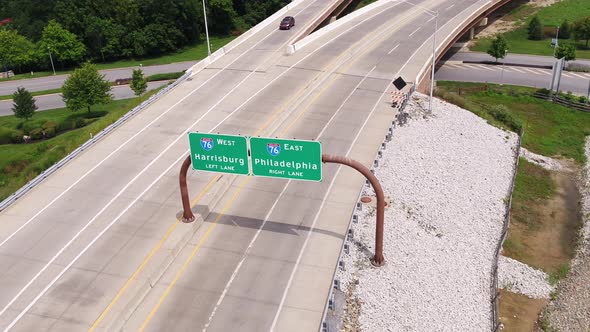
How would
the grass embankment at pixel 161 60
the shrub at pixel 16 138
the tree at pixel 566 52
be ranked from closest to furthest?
the shrub at pixel 16 138 → the tree at pixel 566 52 → the grass embankment at pixel 161 60

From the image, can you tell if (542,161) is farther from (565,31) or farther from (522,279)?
(565,31)

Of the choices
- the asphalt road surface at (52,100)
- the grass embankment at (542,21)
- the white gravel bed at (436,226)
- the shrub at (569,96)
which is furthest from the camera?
the grass embankment at (542,21)

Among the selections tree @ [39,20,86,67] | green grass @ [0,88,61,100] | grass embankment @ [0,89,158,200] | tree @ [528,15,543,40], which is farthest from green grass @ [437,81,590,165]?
tree @ [39,20,86,67]

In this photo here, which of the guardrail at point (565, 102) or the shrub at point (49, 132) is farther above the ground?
the guardrail at point (565, 102)

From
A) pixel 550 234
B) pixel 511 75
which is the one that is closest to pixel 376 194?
pixel 550 234

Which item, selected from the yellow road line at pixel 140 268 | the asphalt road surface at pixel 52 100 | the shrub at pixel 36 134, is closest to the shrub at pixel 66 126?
the shrub at pixel 36 134

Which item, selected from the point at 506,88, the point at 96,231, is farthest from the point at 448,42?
the point at 96,231

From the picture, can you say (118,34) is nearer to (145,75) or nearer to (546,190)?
(145,75)

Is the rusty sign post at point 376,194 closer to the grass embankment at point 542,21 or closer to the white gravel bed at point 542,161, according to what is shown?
the white gravel bed at point 542,161
